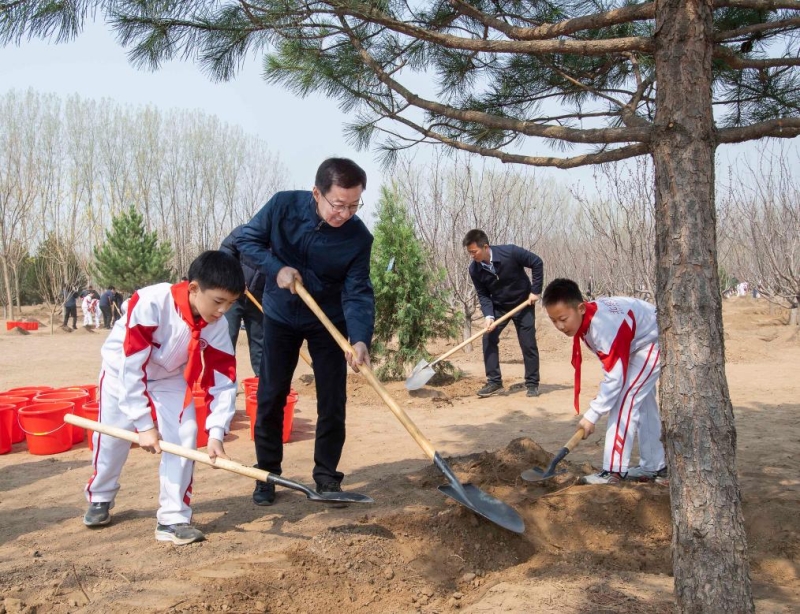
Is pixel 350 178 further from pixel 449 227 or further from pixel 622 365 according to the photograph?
pixel 449 227

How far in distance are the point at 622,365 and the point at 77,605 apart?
2.79 metres

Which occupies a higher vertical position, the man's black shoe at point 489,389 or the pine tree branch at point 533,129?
the pine tree branch at point 533,129

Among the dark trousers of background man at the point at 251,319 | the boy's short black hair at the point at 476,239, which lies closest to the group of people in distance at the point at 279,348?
the dark trousers of background man at the point at 251,319

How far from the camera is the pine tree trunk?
6.29 ft

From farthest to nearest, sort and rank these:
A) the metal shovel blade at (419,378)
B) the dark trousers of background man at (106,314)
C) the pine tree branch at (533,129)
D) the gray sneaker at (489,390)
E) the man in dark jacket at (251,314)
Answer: the dark trousers of background man at (106,314) → the gray sneaker at (489,390) → the metal shovel blade at (419,378) → the man in dark jacket at (251,314) → the pine tree branch at (533,129)

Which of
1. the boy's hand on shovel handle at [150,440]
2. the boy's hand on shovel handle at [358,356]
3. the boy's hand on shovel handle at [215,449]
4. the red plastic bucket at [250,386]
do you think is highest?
the boy's hand on shovel handle at [358,356]

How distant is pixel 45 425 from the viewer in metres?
4.54

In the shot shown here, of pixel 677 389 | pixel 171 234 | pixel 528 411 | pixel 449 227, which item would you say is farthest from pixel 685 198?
pixel 171 234

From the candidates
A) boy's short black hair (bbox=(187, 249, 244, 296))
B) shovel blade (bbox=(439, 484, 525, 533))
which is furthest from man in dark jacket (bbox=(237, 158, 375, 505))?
shovel blade (bbox=(439, 484, 525, 533))

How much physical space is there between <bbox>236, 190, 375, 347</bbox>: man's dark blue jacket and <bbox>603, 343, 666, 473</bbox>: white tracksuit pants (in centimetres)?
149

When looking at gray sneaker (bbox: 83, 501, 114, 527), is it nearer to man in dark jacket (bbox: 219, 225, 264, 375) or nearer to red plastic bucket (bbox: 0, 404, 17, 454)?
red plastic bucket (bbox: 0, 404, 17, 454)

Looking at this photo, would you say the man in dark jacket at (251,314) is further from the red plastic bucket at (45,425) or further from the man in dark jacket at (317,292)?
the man in dark jacket at (317,292)

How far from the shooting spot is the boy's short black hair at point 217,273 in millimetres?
2877

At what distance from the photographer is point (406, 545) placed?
287 cm
